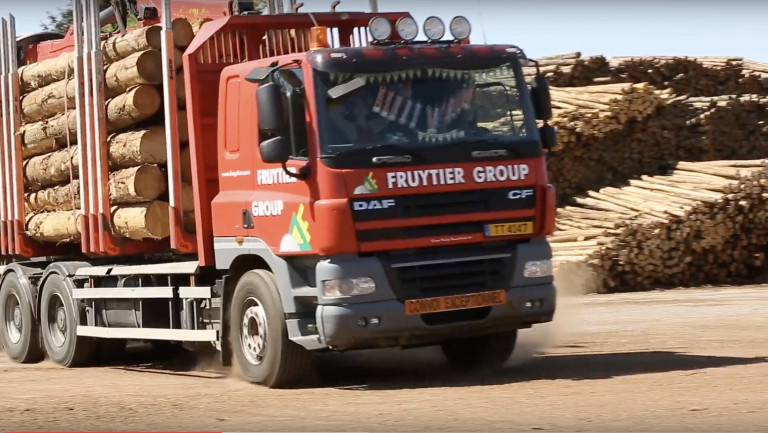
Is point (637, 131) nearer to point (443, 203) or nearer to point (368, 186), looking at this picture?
point (443, 203)

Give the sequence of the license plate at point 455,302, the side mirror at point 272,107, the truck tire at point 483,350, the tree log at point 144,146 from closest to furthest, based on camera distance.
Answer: the side mirror at point 272,107, the license plate at point 455,302, the truck tire at point 483,350, the tree log at point 144,146

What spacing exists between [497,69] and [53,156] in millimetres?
6025

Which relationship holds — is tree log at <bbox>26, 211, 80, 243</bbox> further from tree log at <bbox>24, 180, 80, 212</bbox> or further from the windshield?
the windshield

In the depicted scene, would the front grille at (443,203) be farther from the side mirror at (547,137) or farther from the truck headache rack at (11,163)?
the truck headache rack at (11,163)

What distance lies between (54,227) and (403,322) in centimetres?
591

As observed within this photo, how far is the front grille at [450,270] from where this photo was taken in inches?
440

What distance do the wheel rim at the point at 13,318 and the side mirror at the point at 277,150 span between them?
248 inches

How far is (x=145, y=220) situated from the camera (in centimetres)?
1321

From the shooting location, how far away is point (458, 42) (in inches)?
470

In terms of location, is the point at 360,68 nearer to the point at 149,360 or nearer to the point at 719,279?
the point at 149,360

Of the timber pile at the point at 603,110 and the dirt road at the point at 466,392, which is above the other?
the timber pile at the point at 603,110

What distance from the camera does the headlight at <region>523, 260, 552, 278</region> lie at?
11.7 metres

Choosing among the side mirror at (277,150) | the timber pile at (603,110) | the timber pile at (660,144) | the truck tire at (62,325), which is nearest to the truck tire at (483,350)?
the side mirror at (277,150)

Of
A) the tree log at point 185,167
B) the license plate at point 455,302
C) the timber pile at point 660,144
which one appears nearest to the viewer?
the license plate at point 455,302
